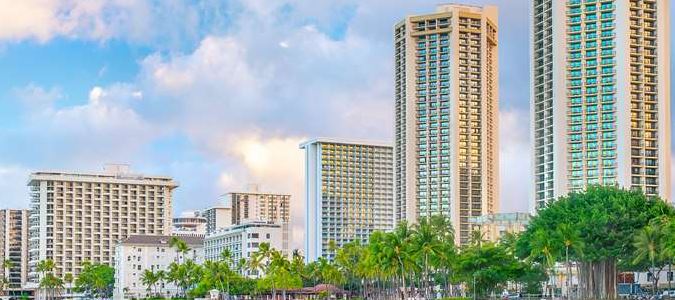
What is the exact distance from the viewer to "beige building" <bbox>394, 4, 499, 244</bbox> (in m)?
185

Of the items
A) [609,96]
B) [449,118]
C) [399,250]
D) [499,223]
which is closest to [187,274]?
[499,223]

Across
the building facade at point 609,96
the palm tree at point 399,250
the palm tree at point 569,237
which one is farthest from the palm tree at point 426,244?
the building facade at point 609,96

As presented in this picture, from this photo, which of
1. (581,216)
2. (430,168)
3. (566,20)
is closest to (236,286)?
(430,168)

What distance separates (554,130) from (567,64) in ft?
33.3

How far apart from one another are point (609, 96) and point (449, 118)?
1624 inches

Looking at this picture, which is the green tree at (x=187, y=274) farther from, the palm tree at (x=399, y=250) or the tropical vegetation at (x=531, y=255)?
the palm tree at (x=399, y=250)

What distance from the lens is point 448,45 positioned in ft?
614

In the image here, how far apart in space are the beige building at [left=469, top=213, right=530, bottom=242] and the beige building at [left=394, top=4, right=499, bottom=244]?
17126mm

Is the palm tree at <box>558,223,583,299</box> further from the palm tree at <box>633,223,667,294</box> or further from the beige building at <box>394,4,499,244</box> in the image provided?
the beige building at <box>394,4,499,244</box>

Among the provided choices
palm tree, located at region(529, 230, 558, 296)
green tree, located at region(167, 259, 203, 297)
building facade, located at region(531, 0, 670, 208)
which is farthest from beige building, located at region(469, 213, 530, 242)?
palm tree, located at region(529, 230, 558, 296)

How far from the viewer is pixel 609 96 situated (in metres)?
150

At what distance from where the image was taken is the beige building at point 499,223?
15662cm

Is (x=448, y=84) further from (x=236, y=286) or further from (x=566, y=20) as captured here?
(x=236, y=286)

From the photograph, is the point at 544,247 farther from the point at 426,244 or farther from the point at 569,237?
the point at 426,244
